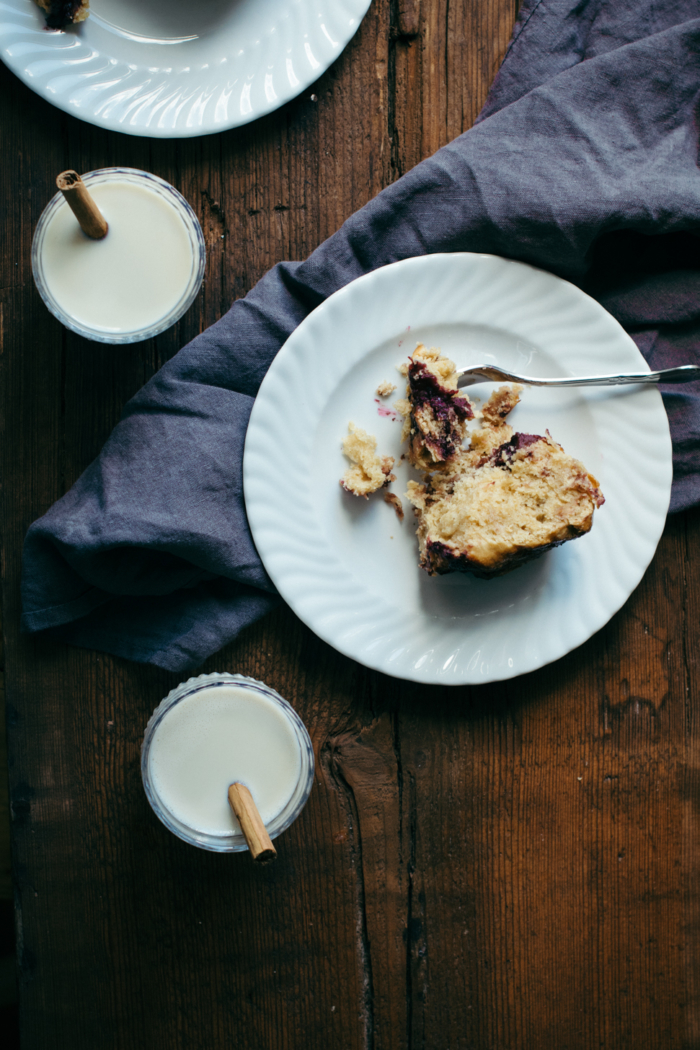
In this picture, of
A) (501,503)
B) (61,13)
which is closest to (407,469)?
(501,503)

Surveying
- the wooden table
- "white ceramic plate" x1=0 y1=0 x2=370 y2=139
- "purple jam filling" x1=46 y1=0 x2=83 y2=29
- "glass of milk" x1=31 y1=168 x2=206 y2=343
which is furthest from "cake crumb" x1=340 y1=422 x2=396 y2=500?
"purple jam filling" x1=46 y1=0 x2=83 y2=29

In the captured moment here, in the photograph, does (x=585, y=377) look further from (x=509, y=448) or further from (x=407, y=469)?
(x=407, y=469)

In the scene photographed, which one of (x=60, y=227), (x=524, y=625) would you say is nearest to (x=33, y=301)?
(x=60, y=227)

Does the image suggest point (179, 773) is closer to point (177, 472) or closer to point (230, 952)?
point (230, 952)

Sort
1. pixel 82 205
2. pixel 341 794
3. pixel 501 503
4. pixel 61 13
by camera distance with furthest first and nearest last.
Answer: pixel 341 794 → pixel 61 13 → pixel 501 503 → pixel 82 205

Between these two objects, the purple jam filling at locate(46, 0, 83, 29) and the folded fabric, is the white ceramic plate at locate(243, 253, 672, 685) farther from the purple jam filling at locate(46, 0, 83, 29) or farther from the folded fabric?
the purple jam filling at locate(46, 0, 83, 29)

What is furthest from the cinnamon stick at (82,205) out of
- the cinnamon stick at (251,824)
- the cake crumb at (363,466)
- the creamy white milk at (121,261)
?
the cinnamon stick at (251,824)

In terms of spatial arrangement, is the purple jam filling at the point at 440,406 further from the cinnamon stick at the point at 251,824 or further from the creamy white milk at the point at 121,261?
the cinnamon stick at the point at 251,824
